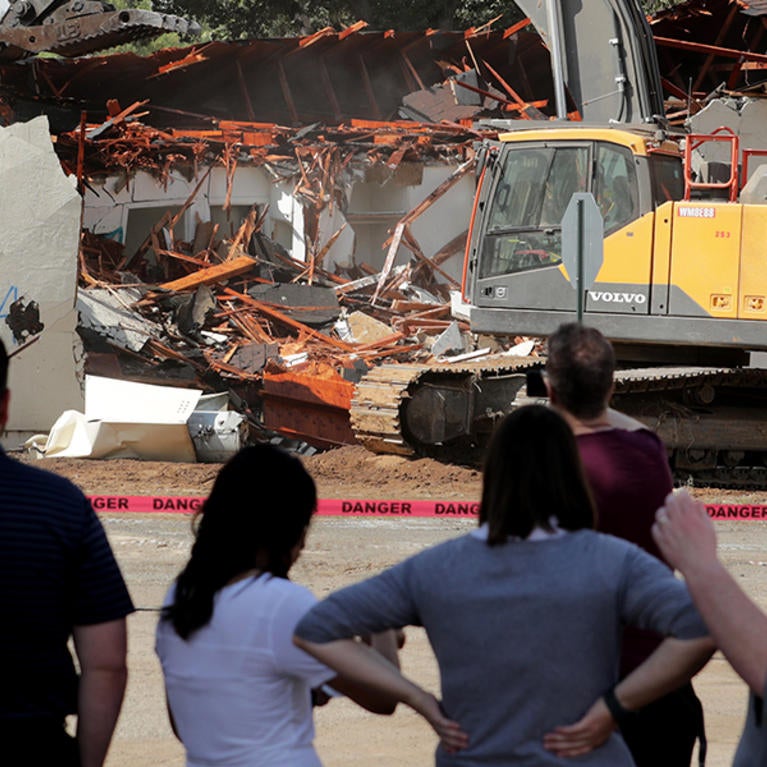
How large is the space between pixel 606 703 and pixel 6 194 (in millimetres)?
10265

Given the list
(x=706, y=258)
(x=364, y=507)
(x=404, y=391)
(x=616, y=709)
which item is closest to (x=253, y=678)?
(x=616, y=709)

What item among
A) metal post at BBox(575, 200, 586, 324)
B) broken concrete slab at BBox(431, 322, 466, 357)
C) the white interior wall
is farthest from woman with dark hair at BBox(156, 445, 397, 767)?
the white interior wall

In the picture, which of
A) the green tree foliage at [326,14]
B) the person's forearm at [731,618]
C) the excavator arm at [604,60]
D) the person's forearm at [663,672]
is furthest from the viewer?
the green tree foliage at [326,14]

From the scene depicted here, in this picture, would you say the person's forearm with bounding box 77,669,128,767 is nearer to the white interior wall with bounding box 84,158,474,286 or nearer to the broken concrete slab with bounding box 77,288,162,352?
the broken concrete slab with bounding box 77,288,162,352

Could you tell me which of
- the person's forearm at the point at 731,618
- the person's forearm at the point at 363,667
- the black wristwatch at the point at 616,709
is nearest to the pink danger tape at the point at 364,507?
the person's forearm at the point at 363,667

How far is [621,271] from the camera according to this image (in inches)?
465

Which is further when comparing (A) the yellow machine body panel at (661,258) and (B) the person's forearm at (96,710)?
(A) the yellow machine body panel at (661,258)

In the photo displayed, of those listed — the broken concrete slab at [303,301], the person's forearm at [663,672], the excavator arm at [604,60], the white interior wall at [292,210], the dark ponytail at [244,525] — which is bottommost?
the broken concrete slab at [303,301]

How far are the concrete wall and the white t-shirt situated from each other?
9.58 metres

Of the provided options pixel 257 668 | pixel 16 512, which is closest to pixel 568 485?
pixel 257 668

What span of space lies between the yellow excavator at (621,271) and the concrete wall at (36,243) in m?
3.15

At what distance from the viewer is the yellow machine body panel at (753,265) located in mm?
11219

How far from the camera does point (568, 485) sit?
2.81 metres

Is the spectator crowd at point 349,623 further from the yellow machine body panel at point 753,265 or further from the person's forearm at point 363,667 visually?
the yellow machine body panel at point 753,265
